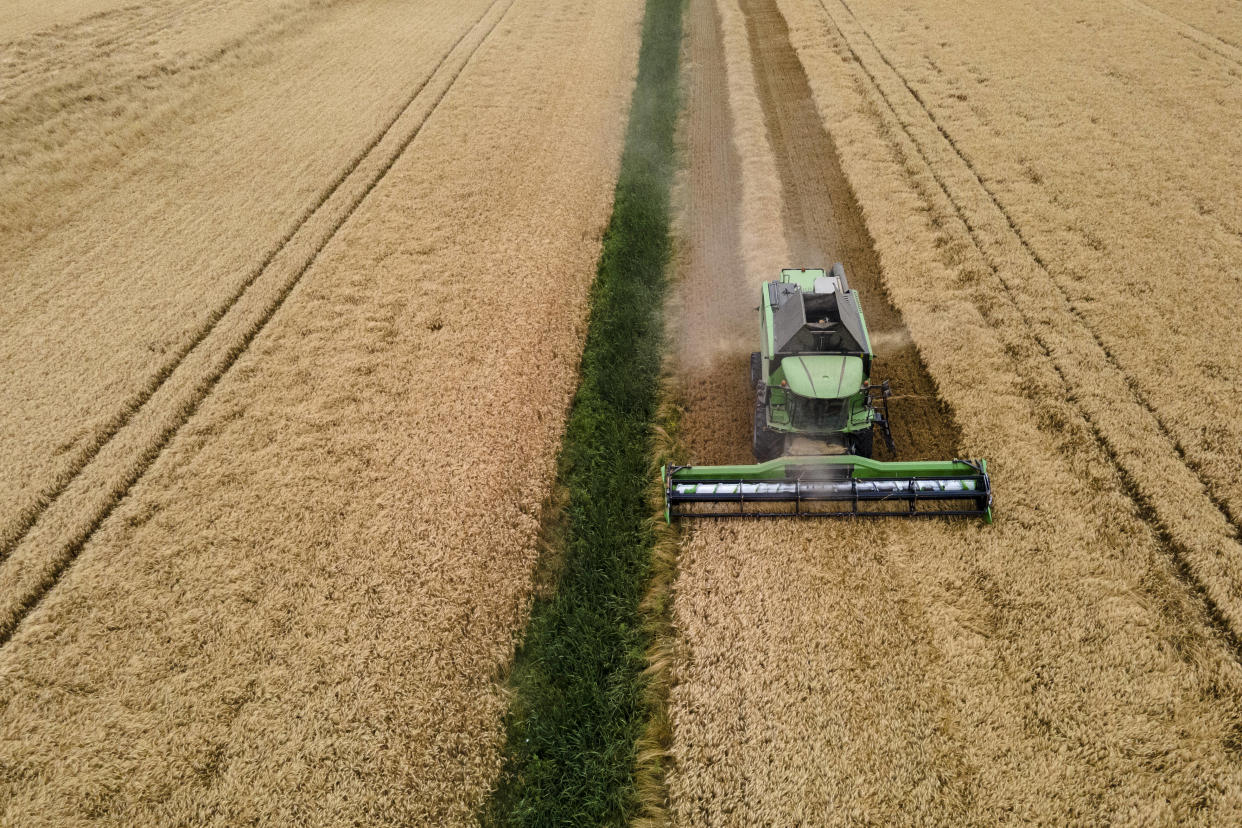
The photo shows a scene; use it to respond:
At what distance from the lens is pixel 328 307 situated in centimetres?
1289

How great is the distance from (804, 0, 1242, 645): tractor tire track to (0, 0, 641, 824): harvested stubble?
823 cm

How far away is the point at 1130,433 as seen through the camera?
31.0ft

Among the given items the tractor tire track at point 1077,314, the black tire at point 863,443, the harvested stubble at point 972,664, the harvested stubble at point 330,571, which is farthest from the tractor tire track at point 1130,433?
the harvested stubble at point 330,571

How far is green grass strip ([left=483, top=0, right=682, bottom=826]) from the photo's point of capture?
21.8 feet

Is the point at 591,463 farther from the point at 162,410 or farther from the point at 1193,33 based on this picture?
the point at 1193,33

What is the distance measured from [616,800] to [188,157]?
20.3 m

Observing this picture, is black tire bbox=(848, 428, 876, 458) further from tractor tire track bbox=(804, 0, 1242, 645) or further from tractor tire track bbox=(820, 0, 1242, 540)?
tractor tire track bbox=(820, 0, 1242, 540)

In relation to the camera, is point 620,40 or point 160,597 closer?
point 160,597

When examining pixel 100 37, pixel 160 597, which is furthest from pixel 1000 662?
pixel 100 37

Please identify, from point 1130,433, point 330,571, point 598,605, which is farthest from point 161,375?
point 1130,433

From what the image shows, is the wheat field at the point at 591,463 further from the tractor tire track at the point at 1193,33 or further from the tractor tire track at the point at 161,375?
the tractor tire track at the point at 1193,33

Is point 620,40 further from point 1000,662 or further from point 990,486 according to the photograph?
point 1000,662

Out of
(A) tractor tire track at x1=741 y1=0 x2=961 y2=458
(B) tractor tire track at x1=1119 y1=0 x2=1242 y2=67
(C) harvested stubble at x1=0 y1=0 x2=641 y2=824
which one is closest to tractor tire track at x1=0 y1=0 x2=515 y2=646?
(C) harvested stubble at x1=0 y1=0 x2=641 y2=824

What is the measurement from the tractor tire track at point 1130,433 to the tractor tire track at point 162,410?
14.4 meters
